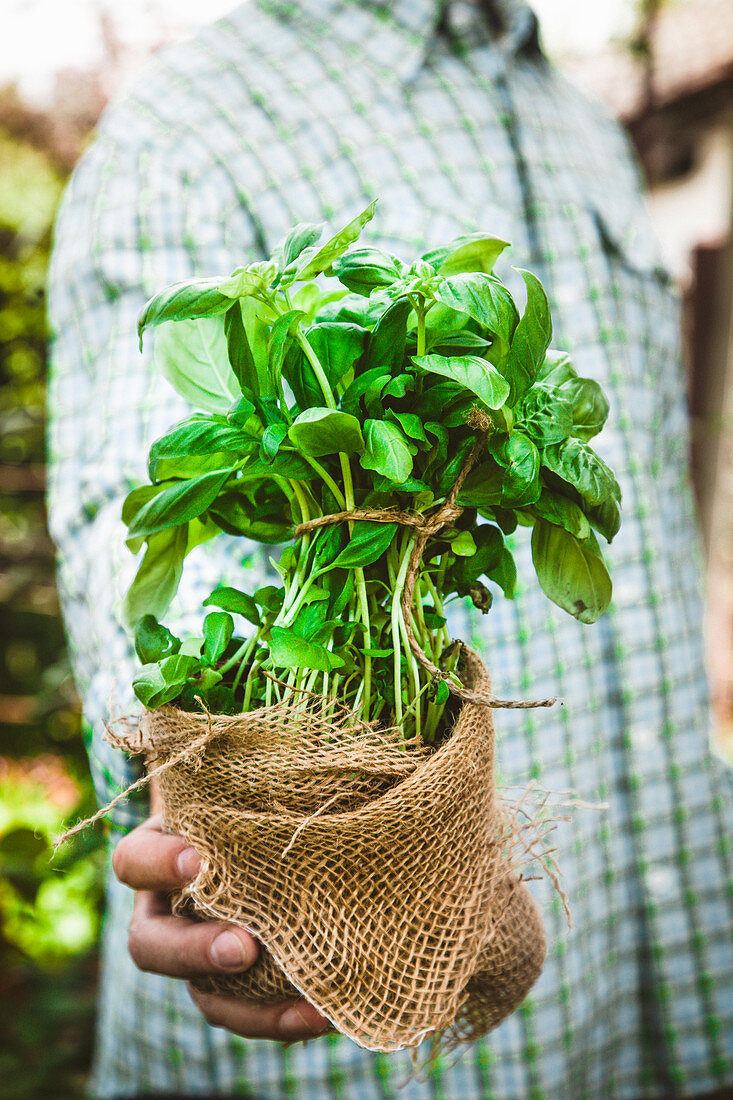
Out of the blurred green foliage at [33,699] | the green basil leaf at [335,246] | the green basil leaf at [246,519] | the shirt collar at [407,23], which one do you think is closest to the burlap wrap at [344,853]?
the green basil leaf at [246,519]

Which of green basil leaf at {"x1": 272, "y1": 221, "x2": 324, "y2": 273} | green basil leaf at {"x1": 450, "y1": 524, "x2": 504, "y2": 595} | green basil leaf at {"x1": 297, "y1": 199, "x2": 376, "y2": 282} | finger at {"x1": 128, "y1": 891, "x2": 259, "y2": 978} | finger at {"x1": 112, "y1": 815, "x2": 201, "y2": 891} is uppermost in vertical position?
green basil leaf at {"x1": 272, "y1": 221, "x2": 324, "y2": 273}

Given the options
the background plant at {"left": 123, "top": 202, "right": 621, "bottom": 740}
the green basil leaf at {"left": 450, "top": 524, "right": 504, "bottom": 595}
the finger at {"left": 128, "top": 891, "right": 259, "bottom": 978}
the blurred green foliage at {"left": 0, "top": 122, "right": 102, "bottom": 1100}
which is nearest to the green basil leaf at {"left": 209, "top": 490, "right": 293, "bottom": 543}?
the background plant at {"left": 123, "top": 202, "right": 621, "bottom": 740}

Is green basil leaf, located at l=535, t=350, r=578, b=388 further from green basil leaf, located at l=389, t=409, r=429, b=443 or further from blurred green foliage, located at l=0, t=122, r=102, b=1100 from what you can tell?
blurred green foliage, located at l=0, t=122, r=102, b=1100

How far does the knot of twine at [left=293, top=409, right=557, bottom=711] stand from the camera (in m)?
0.40

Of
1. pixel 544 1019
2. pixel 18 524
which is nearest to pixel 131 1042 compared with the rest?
pixel 544 1019

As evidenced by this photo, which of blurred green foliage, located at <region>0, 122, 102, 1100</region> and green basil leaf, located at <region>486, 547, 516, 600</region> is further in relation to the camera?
blurred green foliage, located at <region>0, 122, 102, 1100</region>

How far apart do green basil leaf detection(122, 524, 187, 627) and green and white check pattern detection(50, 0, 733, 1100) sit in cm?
22

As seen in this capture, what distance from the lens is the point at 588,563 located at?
449mm

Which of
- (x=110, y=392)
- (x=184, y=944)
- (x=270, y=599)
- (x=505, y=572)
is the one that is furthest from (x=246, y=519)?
(x=110, y=392)

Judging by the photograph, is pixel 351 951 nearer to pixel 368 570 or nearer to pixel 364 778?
pixel 364 778

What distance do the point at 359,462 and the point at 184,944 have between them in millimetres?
300

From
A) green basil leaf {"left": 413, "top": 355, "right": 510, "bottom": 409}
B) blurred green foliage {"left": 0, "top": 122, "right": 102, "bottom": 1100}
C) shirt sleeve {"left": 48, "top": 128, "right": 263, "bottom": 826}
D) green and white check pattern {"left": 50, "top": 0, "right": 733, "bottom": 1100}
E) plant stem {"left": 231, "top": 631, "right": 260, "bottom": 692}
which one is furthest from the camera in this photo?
blurred green foliage {"left": 0, "top": 122, "right": 102, "bottom": 1100}

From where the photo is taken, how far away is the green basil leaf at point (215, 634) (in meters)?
0.43

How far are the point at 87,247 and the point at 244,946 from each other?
68cm
